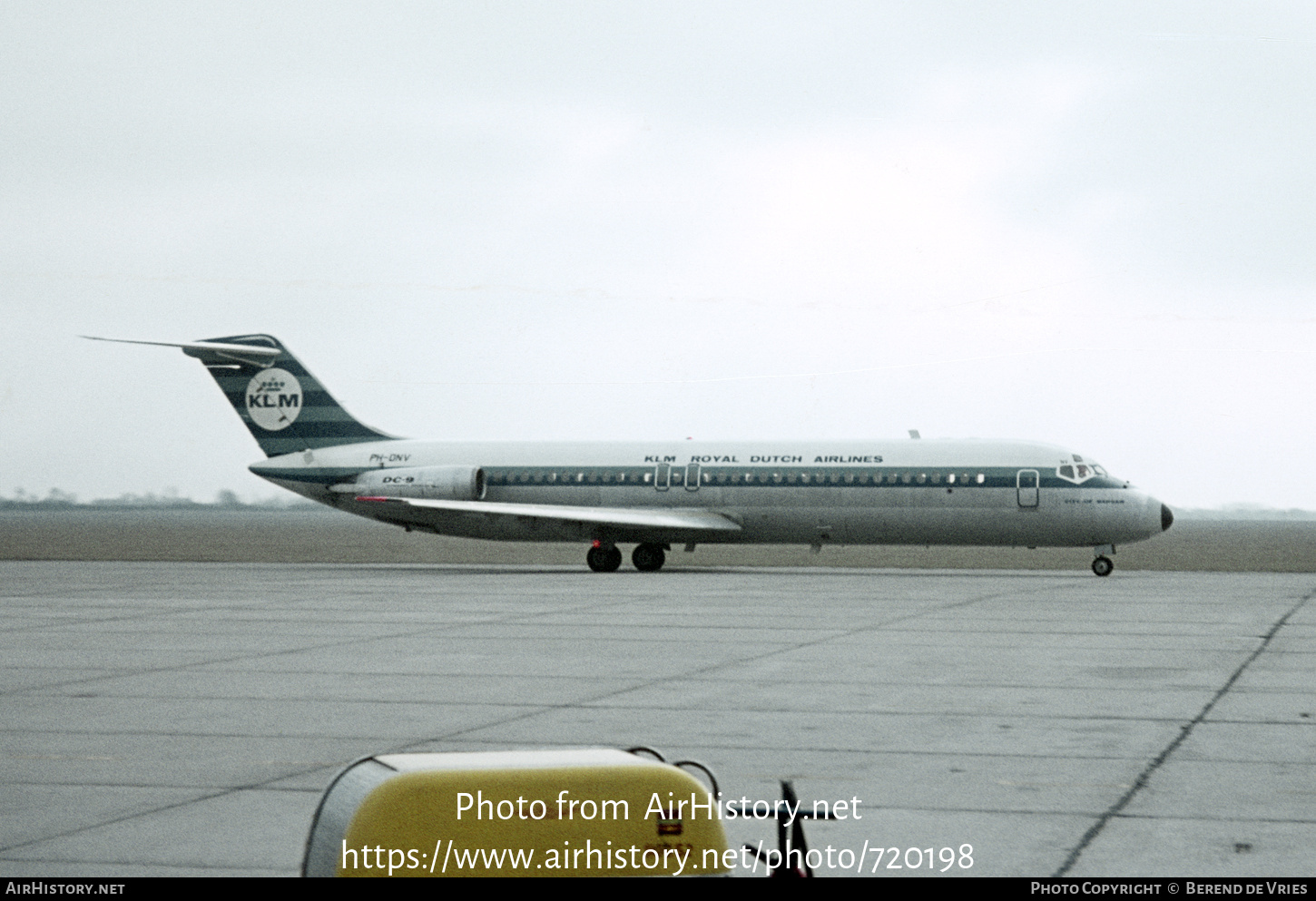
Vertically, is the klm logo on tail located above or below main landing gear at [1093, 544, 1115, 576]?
above

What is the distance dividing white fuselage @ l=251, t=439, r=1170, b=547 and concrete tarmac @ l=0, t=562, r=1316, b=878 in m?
7.96

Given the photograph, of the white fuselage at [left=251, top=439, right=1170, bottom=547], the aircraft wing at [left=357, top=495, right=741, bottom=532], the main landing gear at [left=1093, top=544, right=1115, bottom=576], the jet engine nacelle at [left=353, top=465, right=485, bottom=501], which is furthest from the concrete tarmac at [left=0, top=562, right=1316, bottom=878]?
the jet engine nacelle at [left=353, top=465, right=485, bottom=501]

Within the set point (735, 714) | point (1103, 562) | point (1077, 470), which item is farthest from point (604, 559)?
point (735, 714)

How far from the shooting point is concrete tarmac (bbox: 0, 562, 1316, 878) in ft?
26.7

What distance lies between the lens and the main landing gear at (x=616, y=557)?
37.3 meters

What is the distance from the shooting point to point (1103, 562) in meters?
34.2

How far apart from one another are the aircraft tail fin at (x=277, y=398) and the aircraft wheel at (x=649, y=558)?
8.04 m

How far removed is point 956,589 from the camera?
29.0 m

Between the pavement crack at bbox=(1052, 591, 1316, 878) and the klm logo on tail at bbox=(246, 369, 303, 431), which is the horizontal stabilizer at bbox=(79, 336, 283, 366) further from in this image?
the pavement crack at bbox=(1052, 591, 1316, 878)

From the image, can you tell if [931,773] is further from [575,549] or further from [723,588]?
[575,549]

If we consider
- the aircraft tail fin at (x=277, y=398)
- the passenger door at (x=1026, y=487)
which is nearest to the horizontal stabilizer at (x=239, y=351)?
the aircraft tail fin at (x=277, y=398)

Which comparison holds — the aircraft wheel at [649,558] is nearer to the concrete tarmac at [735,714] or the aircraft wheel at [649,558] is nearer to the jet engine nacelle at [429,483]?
the jet engine nacelle at [429,483]

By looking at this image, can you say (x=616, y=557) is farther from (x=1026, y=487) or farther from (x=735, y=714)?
(x=735, y=714)

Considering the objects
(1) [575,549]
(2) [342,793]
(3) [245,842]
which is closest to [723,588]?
(3) [245,842]
